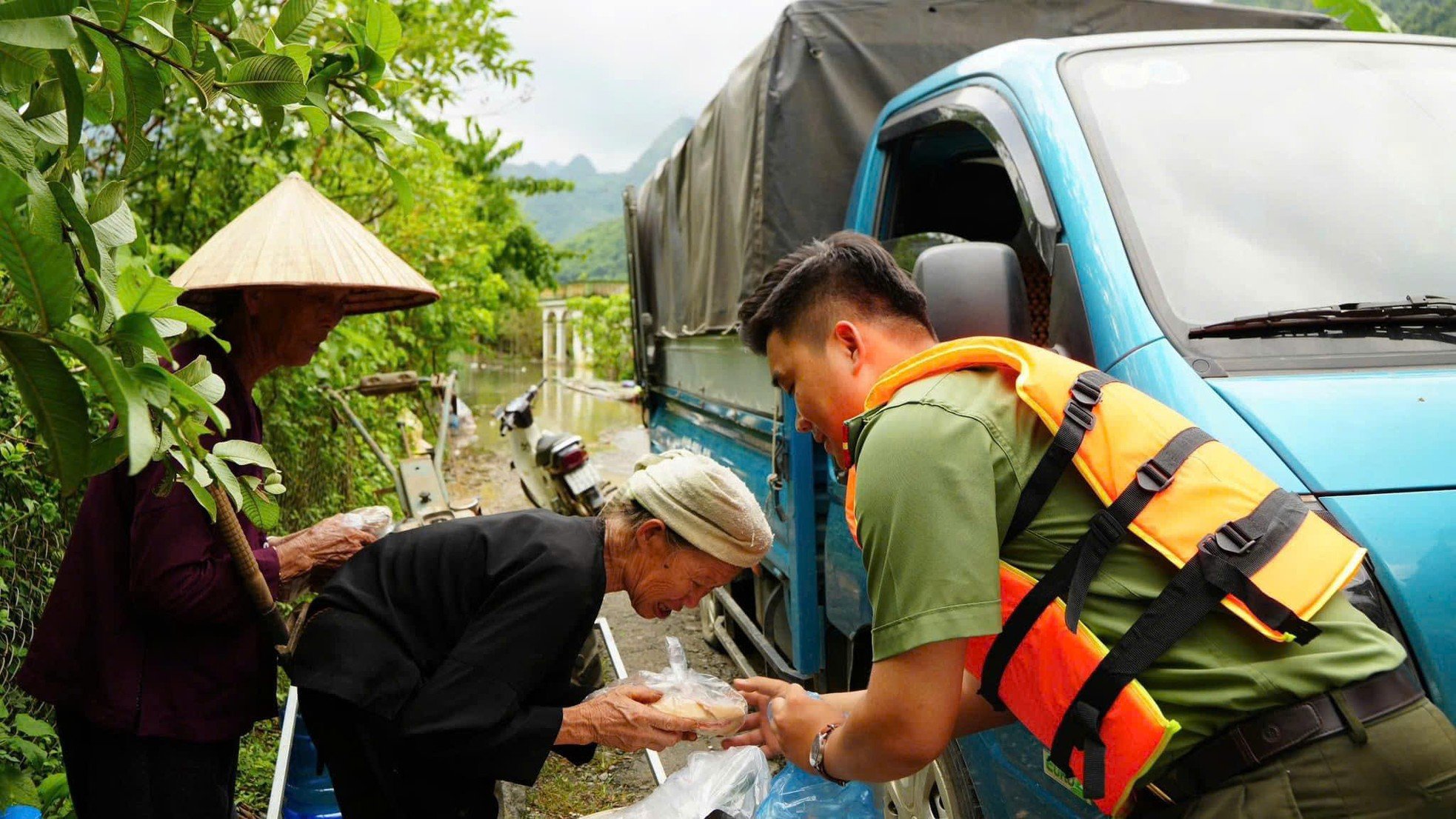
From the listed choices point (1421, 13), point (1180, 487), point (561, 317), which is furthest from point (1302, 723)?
point (561, 317)

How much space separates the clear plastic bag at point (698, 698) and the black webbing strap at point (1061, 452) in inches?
41.7

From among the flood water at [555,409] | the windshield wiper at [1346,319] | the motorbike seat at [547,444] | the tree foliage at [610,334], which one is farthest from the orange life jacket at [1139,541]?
the tree foliage at [610,334]

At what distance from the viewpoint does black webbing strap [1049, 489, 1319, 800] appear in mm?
1227

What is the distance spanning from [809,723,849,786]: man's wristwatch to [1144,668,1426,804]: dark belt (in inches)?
25.0

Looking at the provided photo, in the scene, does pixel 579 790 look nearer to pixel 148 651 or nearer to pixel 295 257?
pixel 148 651

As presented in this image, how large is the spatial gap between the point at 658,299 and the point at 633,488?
442 centimetres

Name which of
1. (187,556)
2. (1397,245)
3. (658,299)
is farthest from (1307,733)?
(658,299)

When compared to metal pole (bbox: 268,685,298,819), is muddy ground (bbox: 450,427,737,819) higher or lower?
lower

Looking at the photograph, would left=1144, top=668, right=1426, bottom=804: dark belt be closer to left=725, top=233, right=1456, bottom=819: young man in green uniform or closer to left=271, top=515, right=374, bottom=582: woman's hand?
left=725, top=233, right=1456, bottom=819: young man in green uniform

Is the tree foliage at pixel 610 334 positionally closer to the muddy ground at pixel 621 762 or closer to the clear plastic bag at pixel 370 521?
the muddy ground at pixel 621 762

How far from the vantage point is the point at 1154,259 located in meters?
2.05

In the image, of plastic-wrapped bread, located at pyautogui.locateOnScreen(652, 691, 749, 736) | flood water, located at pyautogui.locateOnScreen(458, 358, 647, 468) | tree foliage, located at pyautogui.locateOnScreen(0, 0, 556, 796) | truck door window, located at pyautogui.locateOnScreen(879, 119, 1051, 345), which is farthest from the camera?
flood water, located at pyautogui.locateOnScreen(458, 358, 647, 468)

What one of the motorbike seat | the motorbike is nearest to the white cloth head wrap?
the motorbike

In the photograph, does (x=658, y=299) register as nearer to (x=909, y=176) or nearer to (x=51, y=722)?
(x=909, y=176)
